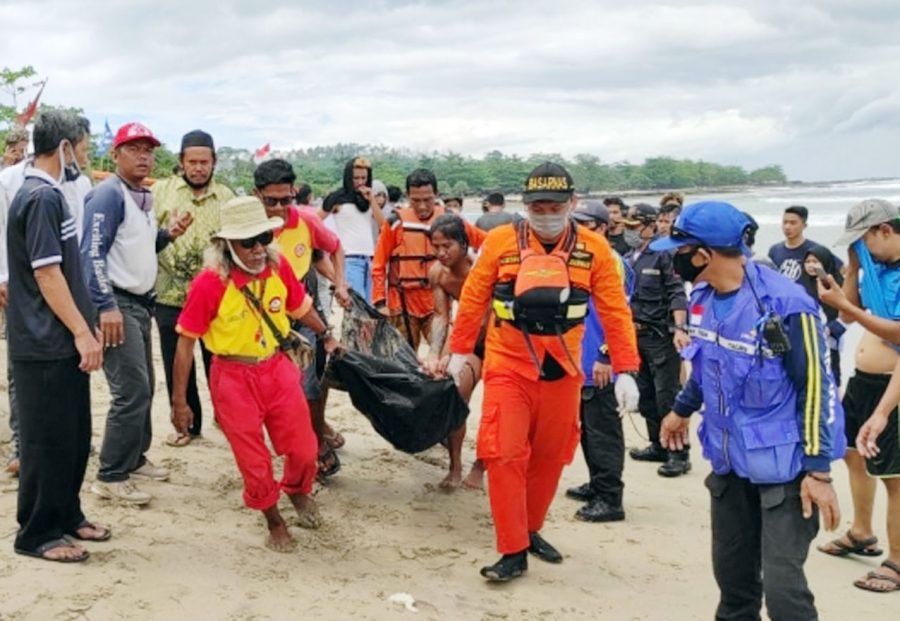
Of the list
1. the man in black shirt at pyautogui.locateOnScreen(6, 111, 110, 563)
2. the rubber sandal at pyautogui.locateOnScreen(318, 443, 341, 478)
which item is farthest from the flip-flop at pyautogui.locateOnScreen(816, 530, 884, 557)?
the man in black shirt at pyautogui.locateOnScreen(6, 111, 110, 563)

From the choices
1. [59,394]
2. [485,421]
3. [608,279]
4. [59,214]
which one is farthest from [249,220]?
A: [608,279]

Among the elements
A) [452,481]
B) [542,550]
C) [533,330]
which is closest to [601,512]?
[542,550]

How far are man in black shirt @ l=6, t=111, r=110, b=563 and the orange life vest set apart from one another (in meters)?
2.54

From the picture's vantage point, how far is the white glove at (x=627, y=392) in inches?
167

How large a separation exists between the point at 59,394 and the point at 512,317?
6.88 ft

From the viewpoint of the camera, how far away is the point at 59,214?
141 inches

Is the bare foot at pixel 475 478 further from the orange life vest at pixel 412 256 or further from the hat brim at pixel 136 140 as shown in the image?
the hat brim at pixel 136 140

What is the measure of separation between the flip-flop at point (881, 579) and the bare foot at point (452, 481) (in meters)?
2.31

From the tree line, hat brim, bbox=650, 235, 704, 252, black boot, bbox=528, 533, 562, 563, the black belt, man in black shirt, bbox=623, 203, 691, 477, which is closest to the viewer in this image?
hat brim, bbox=650, 235, 704, 252

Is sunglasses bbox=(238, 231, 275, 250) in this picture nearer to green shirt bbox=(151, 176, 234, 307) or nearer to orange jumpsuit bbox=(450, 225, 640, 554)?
orange jumpsuit bbox=(450, 225, 640, 554)

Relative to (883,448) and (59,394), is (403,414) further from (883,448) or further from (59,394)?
(883,448)

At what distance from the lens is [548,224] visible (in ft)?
13.2

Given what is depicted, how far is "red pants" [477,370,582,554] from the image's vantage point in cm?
402

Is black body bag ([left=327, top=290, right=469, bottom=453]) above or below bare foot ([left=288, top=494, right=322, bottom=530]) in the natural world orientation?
above
